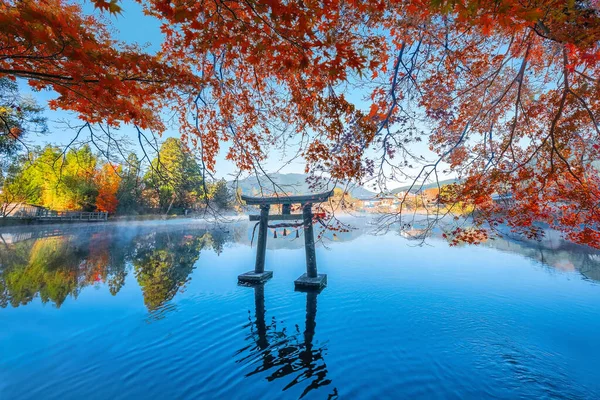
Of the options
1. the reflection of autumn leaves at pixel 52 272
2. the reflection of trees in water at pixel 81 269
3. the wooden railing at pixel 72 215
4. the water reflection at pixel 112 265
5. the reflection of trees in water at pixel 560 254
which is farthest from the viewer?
the wooden railing at pixel 72 215

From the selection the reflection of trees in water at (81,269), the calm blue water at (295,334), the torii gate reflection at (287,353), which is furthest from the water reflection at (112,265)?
the torii gate reflection at (287,353)

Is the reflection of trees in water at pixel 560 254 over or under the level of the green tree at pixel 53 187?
under

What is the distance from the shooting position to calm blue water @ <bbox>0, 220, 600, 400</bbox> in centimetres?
516

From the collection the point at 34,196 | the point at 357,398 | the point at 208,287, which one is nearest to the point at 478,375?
the point at 357,398

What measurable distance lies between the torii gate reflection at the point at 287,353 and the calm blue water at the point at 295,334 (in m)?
0.04

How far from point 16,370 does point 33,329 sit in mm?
2530

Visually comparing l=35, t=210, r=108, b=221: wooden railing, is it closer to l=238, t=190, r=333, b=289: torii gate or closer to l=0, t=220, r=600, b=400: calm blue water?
l=0, t=220, r=600, b=400: calm blue water

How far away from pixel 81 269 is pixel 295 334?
13545 mm

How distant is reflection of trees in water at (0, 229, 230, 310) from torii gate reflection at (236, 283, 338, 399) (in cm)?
460

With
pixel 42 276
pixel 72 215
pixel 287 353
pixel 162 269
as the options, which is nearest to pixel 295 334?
pixel 287 353

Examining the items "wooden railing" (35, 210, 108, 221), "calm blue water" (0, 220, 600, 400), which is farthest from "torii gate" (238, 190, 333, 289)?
"wooden railing" (35, 210, 108, 221)

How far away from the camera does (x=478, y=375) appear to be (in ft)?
18.0

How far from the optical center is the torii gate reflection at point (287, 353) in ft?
18.0

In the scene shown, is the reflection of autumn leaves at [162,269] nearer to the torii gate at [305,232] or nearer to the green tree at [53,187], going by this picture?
the torii gate at [305,232]
